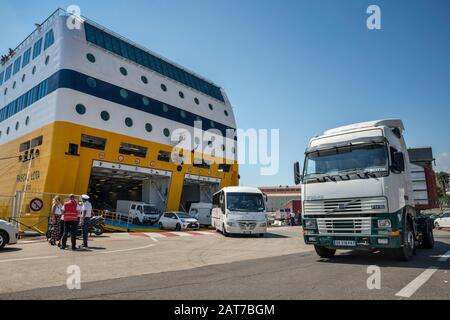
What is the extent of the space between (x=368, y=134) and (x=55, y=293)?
7494 millimetres

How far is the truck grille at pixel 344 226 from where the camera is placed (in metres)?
7.45

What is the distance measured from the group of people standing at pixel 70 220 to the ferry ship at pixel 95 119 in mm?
7898

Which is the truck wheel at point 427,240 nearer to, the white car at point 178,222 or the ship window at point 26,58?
the white car at point 178,222

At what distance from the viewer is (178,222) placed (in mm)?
22734

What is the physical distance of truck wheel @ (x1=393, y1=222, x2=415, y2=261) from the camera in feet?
25.2

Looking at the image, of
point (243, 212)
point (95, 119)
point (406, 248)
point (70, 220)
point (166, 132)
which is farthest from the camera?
point (166, 132)

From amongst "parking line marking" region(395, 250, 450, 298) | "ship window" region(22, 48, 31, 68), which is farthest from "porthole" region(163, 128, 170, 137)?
"parking line marking" region(395, 250, 450, 298)

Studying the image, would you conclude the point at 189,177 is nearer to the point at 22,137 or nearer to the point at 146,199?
the point at 146,199

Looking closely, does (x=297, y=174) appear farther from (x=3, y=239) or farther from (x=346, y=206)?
(x=3, y=239)

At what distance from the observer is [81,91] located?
2334 centimetres

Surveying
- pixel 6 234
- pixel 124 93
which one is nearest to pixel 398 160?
pixel 6 234

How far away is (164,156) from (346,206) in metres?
22.8

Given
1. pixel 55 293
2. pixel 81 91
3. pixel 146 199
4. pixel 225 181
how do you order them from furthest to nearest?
1. pixel 225 181
2. pixel 146 199
3. pixel 81 91
4. pixel 55 293
